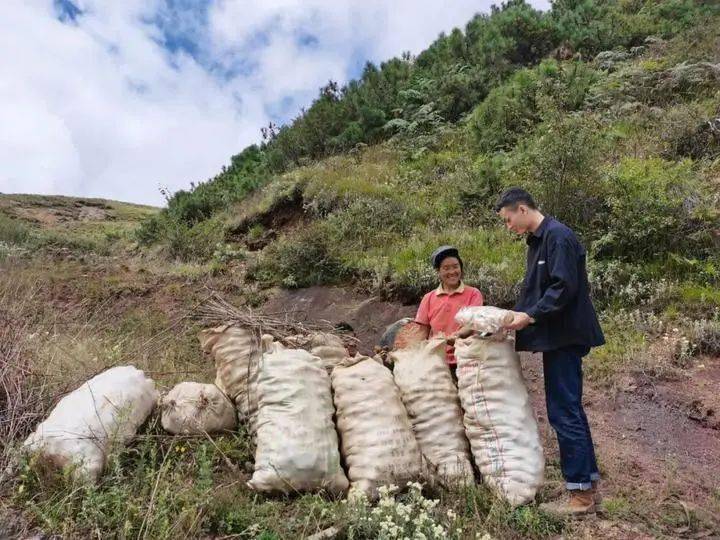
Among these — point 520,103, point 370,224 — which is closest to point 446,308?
point 370,224

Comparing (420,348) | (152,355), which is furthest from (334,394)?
(152,355)

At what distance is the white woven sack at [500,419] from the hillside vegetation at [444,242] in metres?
0.15

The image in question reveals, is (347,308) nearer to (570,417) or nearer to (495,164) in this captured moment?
(495,164)

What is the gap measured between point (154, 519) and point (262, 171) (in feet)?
50.2

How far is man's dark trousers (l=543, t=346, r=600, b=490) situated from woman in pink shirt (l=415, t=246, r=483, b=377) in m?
1.03

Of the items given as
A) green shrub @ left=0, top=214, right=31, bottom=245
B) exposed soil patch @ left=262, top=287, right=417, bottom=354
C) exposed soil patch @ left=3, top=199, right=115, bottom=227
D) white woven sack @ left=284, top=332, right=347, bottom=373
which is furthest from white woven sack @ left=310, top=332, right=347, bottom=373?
exposed soil patch @ left=3, top=199, right=115, bottom=227

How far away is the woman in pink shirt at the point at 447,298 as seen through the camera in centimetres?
443

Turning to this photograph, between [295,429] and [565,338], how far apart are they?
1665 millimetres

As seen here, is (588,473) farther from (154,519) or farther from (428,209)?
(428,209)

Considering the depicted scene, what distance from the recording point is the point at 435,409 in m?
3.76

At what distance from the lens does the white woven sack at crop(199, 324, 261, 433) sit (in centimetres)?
402

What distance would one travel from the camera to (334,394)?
12.8 feet

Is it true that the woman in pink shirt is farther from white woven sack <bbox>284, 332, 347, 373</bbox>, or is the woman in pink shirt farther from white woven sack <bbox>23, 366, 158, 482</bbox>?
white woven sack <bbox>23, 366, 158, 482</bbox>

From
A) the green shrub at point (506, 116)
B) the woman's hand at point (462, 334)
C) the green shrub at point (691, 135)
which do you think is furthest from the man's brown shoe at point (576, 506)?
the green shrub at point (506, 116)
